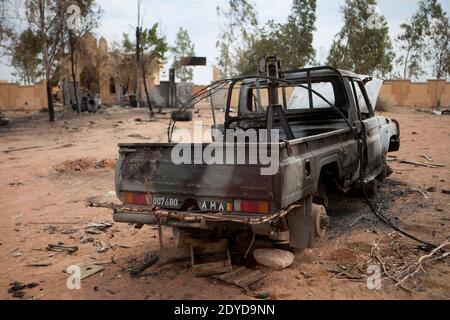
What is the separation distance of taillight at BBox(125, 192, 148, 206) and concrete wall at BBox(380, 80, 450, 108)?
100ft

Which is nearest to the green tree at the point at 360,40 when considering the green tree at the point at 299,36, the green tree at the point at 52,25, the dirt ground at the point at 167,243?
the green tree at the point at 299,36

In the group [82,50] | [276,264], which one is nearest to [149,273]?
[276,264]

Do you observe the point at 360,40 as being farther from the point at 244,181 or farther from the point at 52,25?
the point at 244,181

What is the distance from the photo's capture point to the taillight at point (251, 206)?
11.5ft

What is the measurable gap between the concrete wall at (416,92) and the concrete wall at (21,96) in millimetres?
25955

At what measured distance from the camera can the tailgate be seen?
3543 millimetres

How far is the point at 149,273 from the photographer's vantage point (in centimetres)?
410

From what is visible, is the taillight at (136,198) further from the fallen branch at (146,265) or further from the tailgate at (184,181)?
the fallen branch at (146,265)

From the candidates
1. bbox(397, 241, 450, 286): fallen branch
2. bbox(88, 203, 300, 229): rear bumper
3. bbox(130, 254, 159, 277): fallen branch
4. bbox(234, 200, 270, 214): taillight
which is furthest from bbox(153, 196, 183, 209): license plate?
bbox(397, 241, 450, 286): fallen branch

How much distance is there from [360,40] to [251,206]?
34235 millimetres

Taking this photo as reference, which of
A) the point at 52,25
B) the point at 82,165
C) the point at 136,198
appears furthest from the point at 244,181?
the point at 52,25

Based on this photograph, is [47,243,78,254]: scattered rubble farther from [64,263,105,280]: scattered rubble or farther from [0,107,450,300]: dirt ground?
[64,263,105,280]: scattered rubble

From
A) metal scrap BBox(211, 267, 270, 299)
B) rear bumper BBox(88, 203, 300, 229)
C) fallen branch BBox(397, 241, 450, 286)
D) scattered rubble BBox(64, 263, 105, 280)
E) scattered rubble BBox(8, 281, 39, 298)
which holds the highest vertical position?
rear bumper BBox(88, 203, 300, 229)

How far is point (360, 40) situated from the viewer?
34.5 meters
